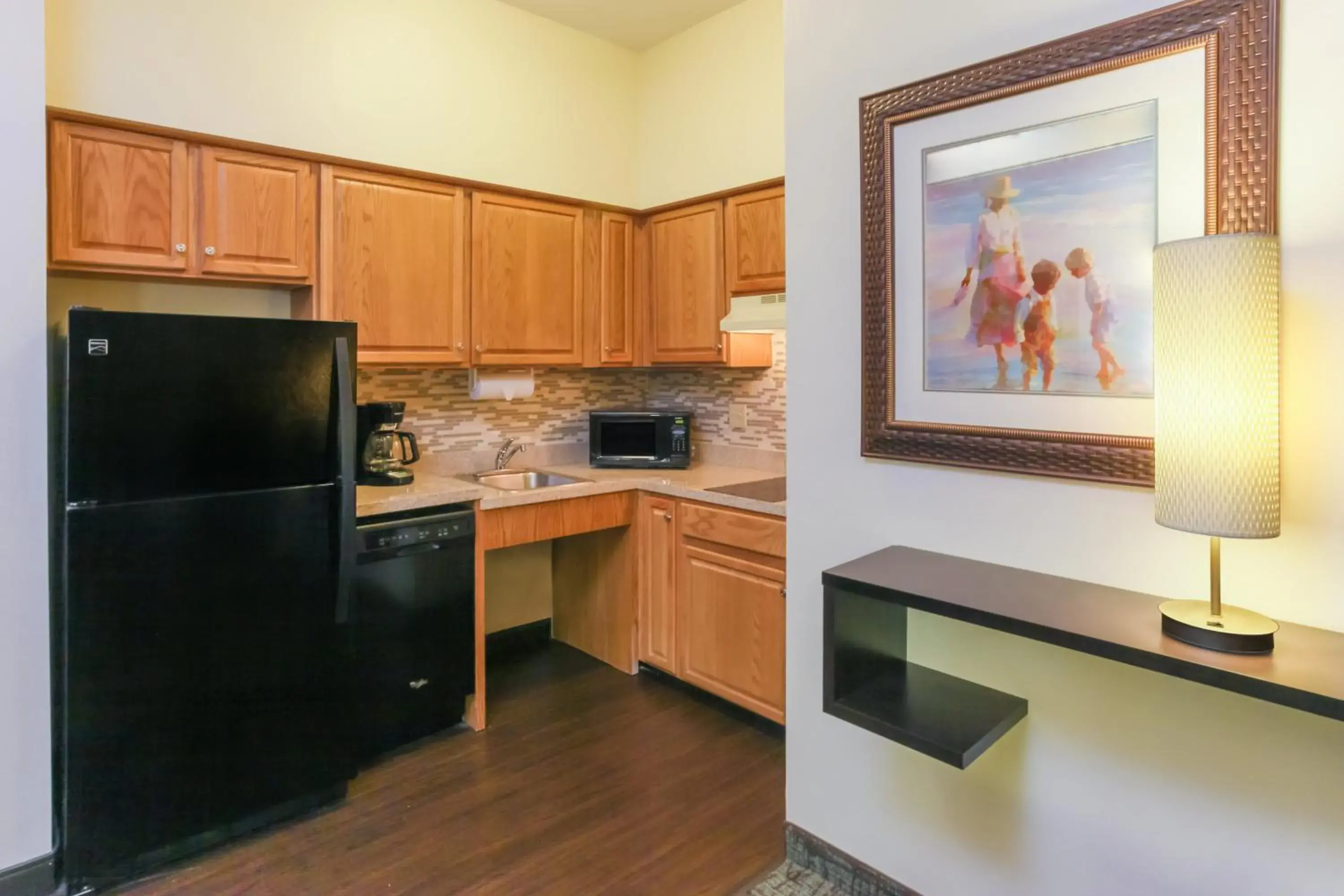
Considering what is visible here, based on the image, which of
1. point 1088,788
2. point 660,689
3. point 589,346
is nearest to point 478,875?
point 660,689

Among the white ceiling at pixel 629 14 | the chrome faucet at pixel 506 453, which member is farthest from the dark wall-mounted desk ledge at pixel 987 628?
the white ceiling at pixel 629 14

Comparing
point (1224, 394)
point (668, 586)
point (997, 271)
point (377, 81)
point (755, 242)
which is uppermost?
point (377, 81)

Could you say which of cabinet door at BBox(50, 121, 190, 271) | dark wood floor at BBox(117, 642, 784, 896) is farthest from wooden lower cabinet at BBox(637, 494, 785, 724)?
cabinet door at BBox(50, 121, 190, 271)

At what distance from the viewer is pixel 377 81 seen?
2.82 meters

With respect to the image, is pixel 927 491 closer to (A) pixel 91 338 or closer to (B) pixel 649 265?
(A) pixel 91 338

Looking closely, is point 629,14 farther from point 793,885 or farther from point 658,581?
point 793,885

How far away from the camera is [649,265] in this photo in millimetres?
3637

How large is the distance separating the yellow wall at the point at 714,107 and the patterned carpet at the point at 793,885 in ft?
8.25

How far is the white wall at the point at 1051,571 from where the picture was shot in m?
1.19

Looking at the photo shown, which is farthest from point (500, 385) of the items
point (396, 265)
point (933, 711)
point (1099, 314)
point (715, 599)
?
point (1099, 314)

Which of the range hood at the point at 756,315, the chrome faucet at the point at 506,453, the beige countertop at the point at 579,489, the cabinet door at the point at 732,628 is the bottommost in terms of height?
the cabinet door at the point at 732,628

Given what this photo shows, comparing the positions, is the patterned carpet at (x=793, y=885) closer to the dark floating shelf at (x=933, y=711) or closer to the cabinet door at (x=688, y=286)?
the dark floating shelf at (x=933, y=711)

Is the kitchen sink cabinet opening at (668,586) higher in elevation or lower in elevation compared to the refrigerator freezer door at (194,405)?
lower

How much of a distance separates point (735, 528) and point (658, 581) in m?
0.56
